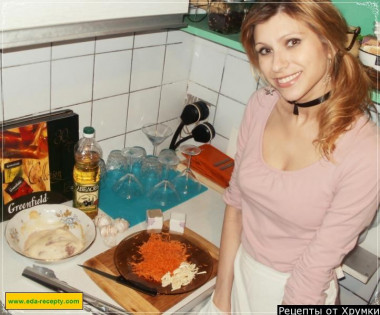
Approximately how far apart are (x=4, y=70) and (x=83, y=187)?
413mm

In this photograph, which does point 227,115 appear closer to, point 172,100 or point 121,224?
point 172,100

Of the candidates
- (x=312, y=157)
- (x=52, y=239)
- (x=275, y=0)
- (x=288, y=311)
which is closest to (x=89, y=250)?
(x=52, y=239)

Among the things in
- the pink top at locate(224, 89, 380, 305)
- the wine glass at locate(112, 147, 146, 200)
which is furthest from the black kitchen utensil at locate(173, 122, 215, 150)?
the pink top at locate(224, 89, 380, 305)

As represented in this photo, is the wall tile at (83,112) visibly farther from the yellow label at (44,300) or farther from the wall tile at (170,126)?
the yellow label at (44,300)

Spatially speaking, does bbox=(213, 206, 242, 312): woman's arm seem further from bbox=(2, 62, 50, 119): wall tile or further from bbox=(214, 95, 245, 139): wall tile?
bbox=(2, 62, 50, 119): wall tile

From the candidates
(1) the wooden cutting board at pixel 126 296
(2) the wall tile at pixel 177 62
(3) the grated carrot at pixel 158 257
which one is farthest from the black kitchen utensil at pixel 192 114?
(1) the wooden cutting board at pixel 126 296

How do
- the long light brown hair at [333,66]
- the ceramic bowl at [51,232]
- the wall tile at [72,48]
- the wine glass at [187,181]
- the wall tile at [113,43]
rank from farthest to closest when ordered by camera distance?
the wine glass at [187,181]
the wall tile at [113,43]
the wall tile at [72,48]
the ceramic bowl at [51,232]
the long light brown hair at [333,66]

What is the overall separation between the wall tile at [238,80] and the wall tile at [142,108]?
279mm

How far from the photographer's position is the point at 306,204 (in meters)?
1.04

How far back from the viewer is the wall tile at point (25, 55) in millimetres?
1218

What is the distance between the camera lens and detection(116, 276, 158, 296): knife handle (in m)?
1.15

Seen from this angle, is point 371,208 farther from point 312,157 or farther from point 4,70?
point 4,70

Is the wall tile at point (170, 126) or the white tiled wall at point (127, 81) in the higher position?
the white tiled wall at point (127, 81)

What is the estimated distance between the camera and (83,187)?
1350 mm
